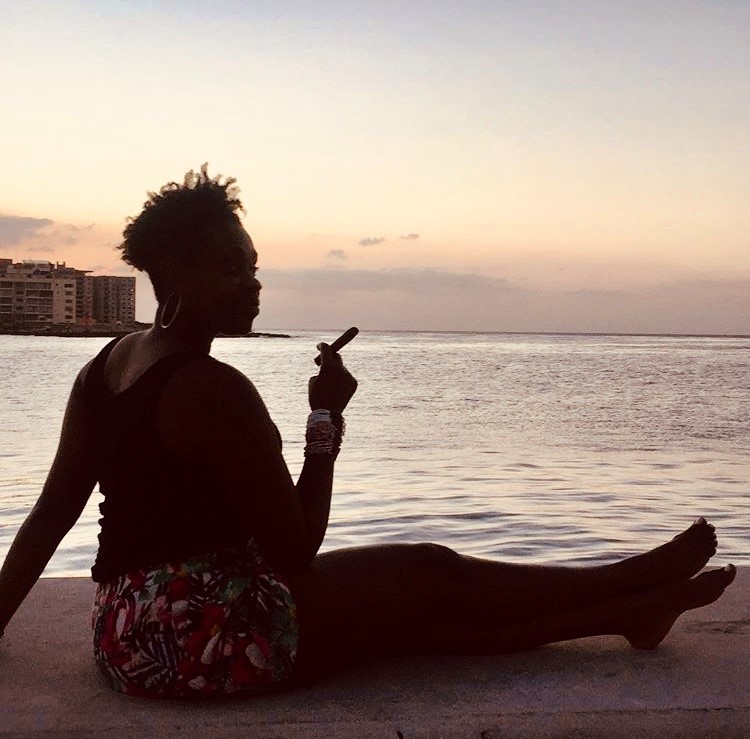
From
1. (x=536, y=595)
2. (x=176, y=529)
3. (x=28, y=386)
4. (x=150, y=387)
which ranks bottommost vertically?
(x=28, y=386)

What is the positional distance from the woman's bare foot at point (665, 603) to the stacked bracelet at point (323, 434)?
39.4 inches

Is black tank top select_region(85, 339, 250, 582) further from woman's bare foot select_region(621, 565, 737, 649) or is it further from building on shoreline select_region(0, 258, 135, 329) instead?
building on shoreline select_region(0, 258, 135, 329)

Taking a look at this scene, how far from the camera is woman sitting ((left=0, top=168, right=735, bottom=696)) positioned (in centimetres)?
239

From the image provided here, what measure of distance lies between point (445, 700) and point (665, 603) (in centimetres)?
79

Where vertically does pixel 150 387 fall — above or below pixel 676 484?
above

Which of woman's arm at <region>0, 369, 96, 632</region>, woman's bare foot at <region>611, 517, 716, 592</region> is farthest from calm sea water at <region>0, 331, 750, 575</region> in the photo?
woman's bare foot at <region>611, 517, 716, 592</region>

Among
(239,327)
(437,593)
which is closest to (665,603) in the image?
(437,593)

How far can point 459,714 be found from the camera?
2.38 meters

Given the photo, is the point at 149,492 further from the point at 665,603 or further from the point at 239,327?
the point at 665,603

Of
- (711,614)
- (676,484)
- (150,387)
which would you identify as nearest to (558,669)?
(711,614)

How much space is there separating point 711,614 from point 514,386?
2555cm

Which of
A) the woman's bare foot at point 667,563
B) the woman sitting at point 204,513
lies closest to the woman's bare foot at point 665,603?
the woman's bare foot at point 667,563

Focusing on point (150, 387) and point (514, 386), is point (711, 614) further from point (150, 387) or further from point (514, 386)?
point (514, 386)

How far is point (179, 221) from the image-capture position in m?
2.48
